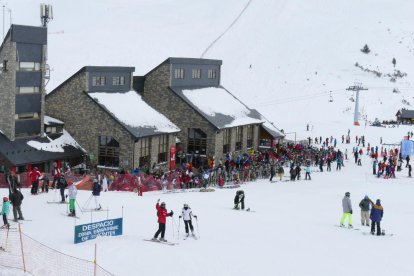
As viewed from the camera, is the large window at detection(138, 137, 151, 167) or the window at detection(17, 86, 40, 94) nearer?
the window at detection(17, 86, 40, 94)

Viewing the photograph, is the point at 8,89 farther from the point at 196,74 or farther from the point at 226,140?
the point at 196,74

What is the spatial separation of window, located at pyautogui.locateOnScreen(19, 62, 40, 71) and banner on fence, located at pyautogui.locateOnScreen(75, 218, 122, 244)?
18715mm

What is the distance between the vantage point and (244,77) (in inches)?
3888

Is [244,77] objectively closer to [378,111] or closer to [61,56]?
[378,111]

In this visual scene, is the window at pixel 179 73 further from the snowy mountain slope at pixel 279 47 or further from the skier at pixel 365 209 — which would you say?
the skier at pixel 365 209

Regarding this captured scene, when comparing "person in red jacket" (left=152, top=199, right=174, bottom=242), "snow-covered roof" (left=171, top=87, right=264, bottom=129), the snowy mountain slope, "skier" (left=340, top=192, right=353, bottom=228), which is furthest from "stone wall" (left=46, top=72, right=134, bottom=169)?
the snowy mountain slope

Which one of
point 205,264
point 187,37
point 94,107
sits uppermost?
point 187,37

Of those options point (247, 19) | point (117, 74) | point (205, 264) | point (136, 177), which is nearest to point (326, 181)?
point (136, 177)

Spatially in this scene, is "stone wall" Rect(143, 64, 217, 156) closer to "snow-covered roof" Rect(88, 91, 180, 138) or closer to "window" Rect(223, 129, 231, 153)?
"window" Rect(223, 129, 231, 153)

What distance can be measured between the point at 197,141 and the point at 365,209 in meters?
22.5

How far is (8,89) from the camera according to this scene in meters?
35.7

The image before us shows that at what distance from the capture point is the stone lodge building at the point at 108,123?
1521 inches

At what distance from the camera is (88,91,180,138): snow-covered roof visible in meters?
39.1

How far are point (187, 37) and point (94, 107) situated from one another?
296 feet
